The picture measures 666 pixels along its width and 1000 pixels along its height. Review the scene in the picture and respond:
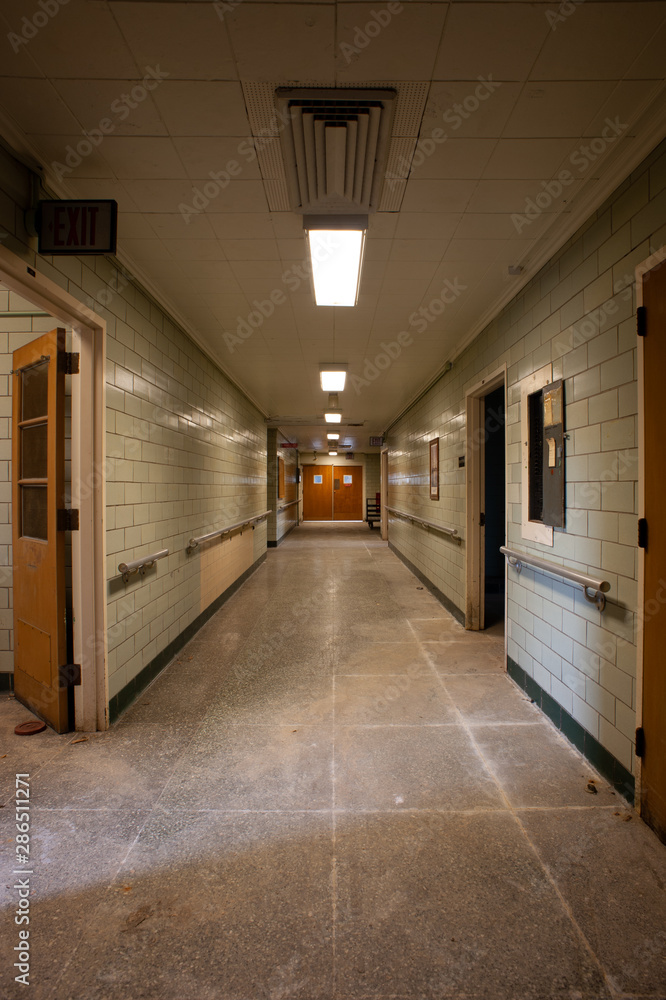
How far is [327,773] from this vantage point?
206cm

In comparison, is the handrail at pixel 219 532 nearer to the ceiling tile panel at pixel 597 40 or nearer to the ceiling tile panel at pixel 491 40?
the ceiling tile panel at pixel 491 40

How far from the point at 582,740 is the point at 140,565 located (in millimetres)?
2738

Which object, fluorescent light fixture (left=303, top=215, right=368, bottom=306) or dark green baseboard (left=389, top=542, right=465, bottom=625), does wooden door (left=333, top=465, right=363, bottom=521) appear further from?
fluorescent light fixture (left=303, top=215, right=368, bottom=306)

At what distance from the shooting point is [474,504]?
4176mm

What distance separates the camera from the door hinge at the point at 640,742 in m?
1.79

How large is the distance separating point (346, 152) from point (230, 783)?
9.40ft

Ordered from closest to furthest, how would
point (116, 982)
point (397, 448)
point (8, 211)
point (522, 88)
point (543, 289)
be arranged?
point (116, 982), point (522, 88), point (8, 211), point (543, 289), point (397, 448)

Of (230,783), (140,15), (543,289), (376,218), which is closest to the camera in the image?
(140,15)

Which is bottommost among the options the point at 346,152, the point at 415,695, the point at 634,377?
the point at 415,695

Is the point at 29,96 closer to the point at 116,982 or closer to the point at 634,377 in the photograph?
the point at 634,377

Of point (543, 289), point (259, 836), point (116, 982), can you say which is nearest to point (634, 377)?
point (543, 289)

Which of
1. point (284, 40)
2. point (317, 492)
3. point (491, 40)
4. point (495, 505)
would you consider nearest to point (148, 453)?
point (284, 40)

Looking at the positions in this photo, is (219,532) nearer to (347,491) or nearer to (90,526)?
(90,526)

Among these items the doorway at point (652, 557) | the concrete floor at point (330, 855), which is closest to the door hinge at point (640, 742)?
the doorway at point (652, 557)
